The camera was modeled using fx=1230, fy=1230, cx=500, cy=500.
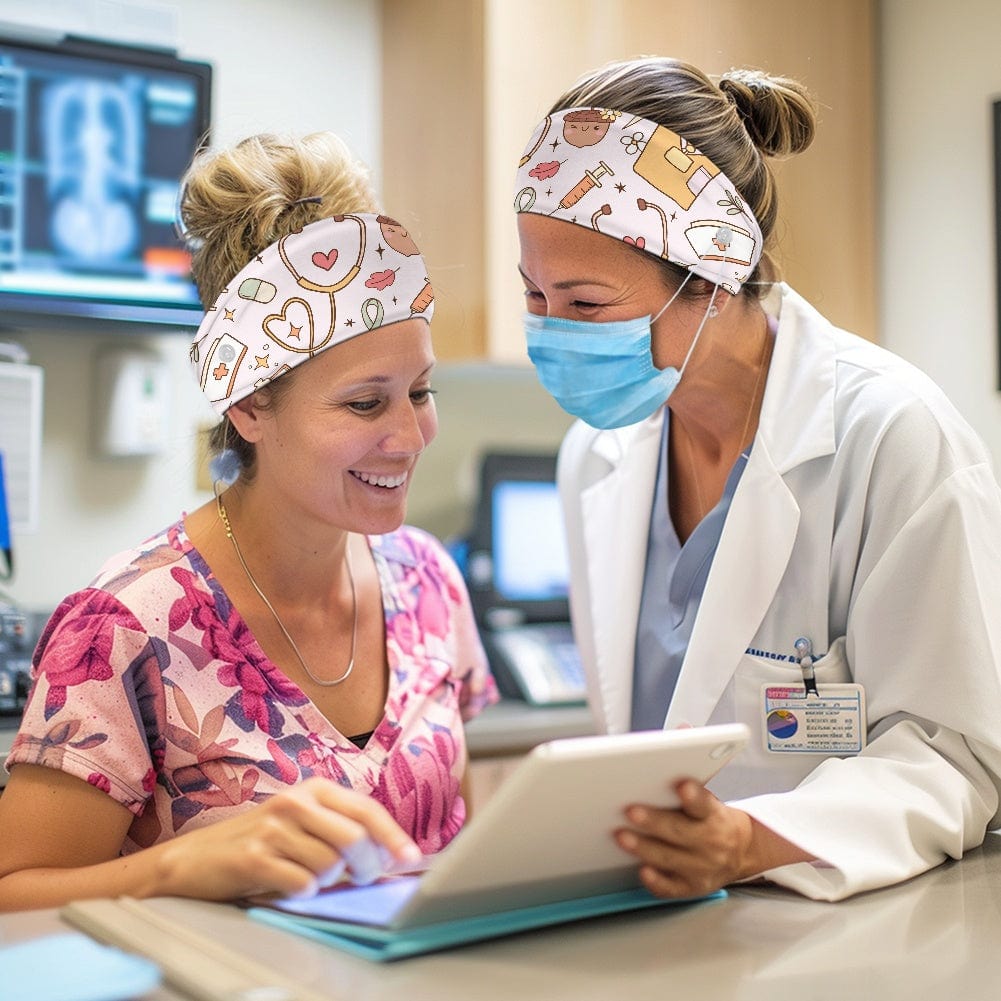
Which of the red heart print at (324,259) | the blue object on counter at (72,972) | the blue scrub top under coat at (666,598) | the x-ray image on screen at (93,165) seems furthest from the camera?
the x-ray image on screen at (93,165)

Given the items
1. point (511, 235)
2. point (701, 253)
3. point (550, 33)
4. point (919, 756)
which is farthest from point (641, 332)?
point (550, 33)

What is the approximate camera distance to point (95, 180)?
7.75 feet

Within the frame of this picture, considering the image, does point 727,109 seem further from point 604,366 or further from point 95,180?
point 95,180

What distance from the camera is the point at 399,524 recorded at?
55.9 inches

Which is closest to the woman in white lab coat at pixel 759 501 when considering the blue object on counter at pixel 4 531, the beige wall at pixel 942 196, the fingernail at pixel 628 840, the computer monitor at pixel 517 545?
the fingernail at pixel 628 840

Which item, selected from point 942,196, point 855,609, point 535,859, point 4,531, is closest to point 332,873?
point 535,859

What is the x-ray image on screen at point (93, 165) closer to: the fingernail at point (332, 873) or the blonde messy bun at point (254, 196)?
the blonde messy bun at point (254, 196)

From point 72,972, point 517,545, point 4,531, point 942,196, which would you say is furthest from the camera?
point 942,196

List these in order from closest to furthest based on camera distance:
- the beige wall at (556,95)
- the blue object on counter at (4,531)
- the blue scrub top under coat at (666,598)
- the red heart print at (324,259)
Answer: the red heart print at (324,259)
the blue scrub top under coat at (666,598)
the blue object on counter at (4,531)
the beige wall at (556,95)

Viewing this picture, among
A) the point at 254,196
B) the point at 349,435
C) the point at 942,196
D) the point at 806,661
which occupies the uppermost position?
the point at 942,196

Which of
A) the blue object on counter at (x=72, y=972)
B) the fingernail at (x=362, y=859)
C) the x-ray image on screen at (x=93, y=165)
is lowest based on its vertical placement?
the blue object on counter at (x=72, y=972)

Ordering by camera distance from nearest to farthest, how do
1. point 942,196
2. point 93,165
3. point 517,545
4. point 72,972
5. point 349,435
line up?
1. point 72,972
2. point 349,435
3. point 93,165
4. point 517,545
5. point 942,196

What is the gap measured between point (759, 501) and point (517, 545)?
1397mm

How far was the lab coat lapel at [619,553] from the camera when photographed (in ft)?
5.43
